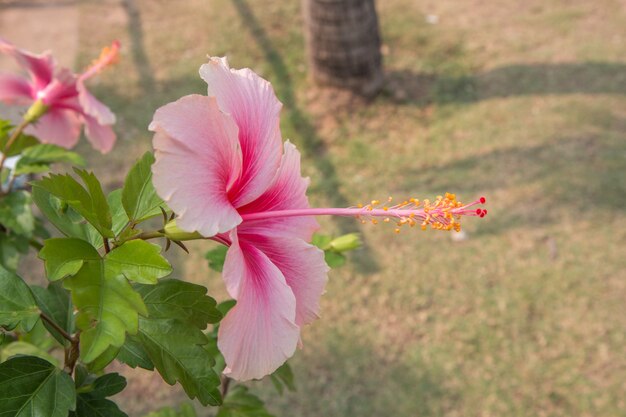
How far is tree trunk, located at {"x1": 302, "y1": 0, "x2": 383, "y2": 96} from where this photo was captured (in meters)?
3.89

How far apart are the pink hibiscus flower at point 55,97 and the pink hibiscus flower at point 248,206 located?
0.57 metres

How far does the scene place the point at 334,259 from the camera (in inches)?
57.2

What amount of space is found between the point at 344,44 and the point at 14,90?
2679mm

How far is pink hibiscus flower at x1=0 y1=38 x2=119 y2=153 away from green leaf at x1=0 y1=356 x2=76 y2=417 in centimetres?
60

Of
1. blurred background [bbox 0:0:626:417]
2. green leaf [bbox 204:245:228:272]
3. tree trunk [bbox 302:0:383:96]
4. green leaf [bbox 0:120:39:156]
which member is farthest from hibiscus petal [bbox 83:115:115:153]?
tree trunk [bbox 302:0:383:96]

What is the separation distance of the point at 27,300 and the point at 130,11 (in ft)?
14.7

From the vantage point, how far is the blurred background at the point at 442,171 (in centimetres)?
275

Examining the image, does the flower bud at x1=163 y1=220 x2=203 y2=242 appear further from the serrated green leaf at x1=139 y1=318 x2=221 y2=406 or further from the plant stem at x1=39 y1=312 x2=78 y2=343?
the plant stem at x1=39 y1=312 x2=78 y2=343

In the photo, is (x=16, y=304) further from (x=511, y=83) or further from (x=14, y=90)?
(x=511, y=83)

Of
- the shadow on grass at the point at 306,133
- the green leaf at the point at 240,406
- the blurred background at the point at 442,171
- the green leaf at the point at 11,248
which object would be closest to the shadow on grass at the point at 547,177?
the blurred background at the point at 442,171

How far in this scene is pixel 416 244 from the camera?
10.8 feet

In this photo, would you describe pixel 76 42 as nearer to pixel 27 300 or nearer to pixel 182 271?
pixel 182 271

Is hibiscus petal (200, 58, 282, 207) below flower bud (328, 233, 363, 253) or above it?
above

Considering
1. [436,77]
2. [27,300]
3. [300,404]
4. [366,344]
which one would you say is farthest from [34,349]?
[436,77]
